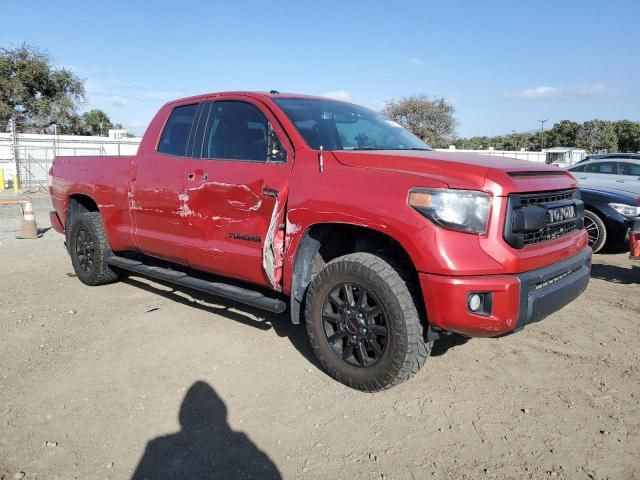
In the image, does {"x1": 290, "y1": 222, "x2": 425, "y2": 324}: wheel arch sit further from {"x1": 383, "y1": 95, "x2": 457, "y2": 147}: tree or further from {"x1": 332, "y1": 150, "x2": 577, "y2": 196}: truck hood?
{"x1": 383, "y1": 95, "x2": 457, "y2": 147}: tree

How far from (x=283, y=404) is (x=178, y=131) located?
2.81 metres

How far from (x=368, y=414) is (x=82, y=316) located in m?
3.19

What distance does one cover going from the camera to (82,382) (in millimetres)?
3688

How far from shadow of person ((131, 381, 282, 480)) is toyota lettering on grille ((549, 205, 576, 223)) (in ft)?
7.55

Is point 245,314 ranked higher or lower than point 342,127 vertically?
lower

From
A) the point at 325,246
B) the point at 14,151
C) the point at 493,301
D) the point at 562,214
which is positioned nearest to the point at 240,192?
the point at 325,246

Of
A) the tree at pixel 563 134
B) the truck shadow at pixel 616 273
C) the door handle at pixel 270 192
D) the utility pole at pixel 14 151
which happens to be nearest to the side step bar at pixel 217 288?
the door handle at pixel 270 192

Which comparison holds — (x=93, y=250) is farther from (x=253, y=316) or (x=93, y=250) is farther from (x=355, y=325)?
(x=355, y=325)

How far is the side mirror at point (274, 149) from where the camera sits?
394 centimetres

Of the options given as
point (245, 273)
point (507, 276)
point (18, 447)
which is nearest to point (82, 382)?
point (18, 447)

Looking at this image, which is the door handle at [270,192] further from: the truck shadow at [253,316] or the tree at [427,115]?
the tree at [427,115]

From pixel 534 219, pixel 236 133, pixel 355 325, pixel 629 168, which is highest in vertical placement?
pixel 236 133

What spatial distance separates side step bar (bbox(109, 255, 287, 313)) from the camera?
3.90 meters

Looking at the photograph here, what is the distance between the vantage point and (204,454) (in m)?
2.86
